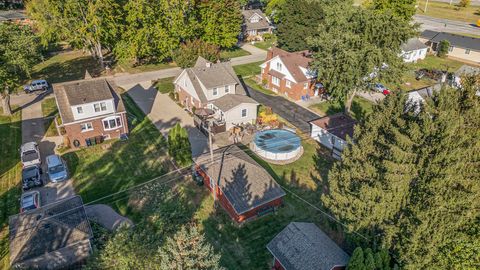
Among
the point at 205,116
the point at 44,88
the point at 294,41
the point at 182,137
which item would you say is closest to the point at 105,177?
the point at 182,137

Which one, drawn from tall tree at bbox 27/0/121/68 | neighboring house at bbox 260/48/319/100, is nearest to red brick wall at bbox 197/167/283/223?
neighboring house at bbox 260/48/319/100

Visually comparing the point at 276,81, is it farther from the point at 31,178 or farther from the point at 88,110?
the point at 31,178

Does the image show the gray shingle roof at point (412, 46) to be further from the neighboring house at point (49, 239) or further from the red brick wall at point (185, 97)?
the neighboring house at point (49, 239)

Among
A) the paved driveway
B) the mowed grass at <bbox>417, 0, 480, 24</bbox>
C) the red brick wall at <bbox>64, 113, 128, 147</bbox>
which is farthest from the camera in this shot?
the mowed grass at <bbox>417, 0, 480, 24</bbox>

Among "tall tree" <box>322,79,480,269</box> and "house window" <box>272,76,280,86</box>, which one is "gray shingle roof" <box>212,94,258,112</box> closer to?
"house window" <box>272,76,280,86</box>

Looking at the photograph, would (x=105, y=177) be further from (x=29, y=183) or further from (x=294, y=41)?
(x=294, y=41)

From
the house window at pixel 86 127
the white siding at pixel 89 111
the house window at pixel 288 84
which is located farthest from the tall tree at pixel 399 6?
the house window at pixel 86 127
